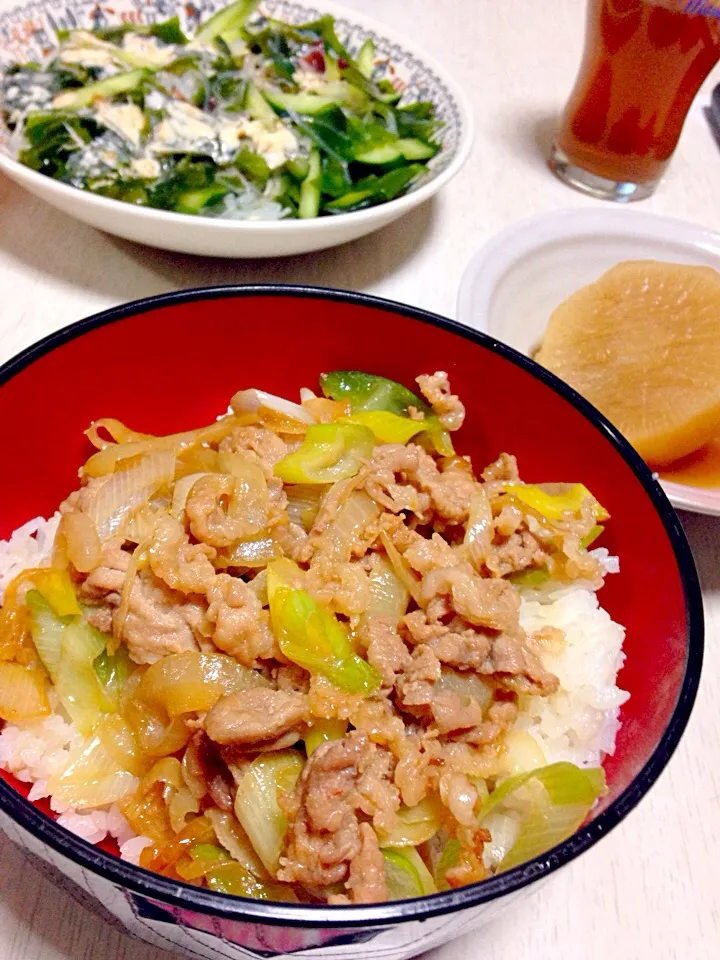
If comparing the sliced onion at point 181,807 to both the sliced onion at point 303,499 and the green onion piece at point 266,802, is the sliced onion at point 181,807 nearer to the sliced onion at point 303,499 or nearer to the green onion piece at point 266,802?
the green onion piece at point 266,802

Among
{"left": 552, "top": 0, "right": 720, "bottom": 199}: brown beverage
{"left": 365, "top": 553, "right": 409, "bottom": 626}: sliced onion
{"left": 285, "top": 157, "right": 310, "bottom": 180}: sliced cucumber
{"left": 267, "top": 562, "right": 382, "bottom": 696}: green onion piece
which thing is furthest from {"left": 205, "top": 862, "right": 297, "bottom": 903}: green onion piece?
{"left": 552, "top": 0, "right": 720, "bottom": 199}: brown beverage

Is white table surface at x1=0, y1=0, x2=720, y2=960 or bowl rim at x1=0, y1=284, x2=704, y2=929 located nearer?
bowl rim at x1=0, y1=284, x2=704, y2=929

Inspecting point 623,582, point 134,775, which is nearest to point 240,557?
point 134,775

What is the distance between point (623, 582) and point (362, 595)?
43cm

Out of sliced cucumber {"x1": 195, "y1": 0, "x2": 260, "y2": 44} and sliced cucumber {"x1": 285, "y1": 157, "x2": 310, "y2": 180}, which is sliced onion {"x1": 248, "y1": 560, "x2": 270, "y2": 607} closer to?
sliced cucumber {"x1": 285, "y1": 157, "x2": 310, "y2": 180}

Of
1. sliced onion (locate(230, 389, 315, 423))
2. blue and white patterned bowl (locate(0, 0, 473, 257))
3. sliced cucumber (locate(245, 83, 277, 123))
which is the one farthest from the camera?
sliced cucumber (locate(245, 83, 277, 123))

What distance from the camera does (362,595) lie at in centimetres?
104

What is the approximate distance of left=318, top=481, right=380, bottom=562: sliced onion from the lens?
3.53ft

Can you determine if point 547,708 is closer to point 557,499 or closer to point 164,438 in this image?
point 557,499

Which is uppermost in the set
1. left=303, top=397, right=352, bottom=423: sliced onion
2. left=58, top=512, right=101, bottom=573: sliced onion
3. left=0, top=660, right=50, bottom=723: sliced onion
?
left=303, top=397, right=352, bottom=423: sliced onion

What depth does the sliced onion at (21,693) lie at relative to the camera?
985 millimetres

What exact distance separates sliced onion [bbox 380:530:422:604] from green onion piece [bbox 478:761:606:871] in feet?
0.89

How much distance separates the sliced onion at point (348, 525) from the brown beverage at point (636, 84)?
4.93 ft

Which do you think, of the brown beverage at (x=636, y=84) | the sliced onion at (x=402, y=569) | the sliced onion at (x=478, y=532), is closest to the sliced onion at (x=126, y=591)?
the sliced onion at (x=402, y=569)
